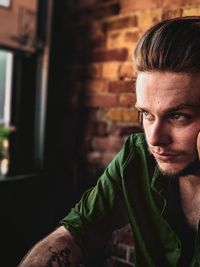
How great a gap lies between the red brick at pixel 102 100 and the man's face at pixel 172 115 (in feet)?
2.71

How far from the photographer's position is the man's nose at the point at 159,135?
48.0 inches

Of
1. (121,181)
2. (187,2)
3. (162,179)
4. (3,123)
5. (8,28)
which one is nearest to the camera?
(162,179)

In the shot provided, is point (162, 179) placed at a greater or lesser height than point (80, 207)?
greater

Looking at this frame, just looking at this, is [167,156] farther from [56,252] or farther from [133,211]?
[56,252]

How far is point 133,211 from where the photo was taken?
146 cm

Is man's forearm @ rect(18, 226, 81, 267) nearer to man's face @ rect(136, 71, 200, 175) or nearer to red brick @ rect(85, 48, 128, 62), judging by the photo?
man's face @ rect(136, 71, 200, 175)

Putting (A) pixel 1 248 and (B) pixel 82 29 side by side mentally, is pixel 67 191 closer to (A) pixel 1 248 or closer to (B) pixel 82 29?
(A) pixel 1 248

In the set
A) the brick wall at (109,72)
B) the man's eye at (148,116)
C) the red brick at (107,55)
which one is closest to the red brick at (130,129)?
the brick wall at (109,72)

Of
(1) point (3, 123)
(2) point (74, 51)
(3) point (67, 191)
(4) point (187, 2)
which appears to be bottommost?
(3) point (67, 191)

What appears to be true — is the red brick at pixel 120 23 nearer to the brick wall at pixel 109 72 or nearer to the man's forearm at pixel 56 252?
the brick wall at pixel 109 72

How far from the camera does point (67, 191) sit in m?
2.31

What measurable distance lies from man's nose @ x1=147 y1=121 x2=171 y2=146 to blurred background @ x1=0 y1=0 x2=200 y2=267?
757 millimetres

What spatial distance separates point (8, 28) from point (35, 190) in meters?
0.96

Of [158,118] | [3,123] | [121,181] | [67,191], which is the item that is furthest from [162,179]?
[3,123]
